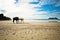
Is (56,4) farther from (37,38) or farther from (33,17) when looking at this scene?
(37,38)

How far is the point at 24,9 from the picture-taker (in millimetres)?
3025

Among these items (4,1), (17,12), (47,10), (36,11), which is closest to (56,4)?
(47,10)

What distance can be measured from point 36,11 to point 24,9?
1.00 feet

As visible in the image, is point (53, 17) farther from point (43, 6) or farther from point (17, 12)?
point (17, 12)

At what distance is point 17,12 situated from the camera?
3062 mm

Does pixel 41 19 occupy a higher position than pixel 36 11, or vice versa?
pixel 36 11

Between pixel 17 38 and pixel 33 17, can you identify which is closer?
pixel 17 38

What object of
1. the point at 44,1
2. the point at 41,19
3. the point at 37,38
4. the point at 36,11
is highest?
the point at 44,1

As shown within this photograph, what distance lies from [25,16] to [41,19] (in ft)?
1.34

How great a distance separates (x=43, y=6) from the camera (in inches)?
122

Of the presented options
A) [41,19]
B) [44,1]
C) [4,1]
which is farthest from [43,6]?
[4,1]

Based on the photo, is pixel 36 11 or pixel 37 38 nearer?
pixel 37 38

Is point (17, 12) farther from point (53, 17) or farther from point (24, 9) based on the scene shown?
point (53, 17)

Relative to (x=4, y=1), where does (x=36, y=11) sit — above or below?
below
